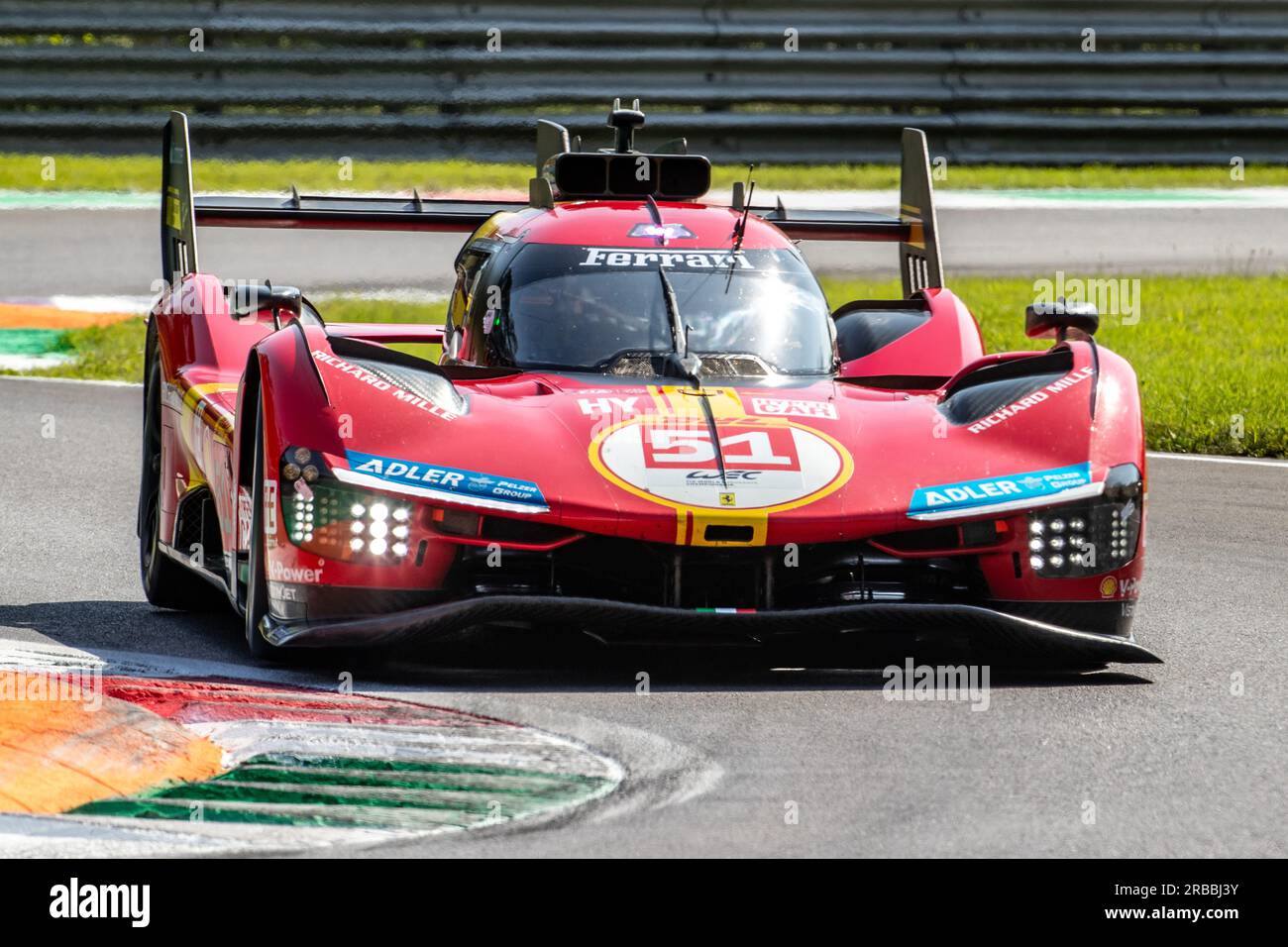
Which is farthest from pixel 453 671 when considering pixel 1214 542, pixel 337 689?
pixel 1214 542

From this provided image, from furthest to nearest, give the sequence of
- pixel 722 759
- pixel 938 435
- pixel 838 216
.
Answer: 1. pixel 838 216
2. pixel 938 435
3. pixel 722 759

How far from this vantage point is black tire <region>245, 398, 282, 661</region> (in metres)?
6.46

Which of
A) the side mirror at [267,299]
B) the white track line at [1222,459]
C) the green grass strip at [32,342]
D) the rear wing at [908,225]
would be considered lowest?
the white track line at [1222,459]

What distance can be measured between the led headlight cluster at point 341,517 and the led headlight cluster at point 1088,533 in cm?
178

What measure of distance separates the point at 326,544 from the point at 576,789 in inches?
58.5

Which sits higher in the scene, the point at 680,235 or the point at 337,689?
the point at 680,235

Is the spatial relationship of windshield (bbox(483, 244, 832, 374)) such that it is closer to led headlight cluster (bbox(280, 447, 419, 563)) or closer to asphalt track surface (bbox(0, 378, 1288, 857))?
asphalt track surface (bbox(0, 378, 1288, 857))

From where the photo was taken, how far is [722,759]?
5434 millimetres

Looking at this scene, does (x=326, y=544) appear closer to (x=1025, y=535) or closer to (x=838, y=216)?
(x=1025, y=535)

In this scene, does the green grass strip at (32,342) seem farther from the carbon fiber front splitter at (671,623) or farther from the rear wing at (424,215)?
the carbon fiber front splitter at (671,623)

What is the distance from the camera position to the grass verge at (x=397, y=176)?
19.6 meters

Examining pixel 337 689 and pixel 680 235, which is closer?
pixel 337 689
